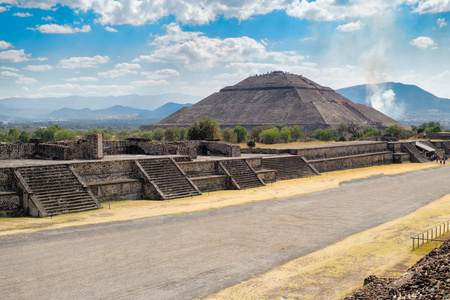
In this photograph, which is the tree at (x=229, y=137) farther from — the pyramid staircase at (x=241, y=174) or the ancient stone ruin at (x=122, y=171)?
the pyramid staircase at (x=241, y=174)

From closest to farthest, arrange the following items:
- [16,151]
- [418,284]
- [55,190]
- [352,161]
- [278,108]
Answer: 1. [418,284]
2. [55,190]
3. [16,151]
4. [352,161]
5. [278,108]

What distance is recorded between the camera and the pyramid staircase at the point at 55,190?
18500mm

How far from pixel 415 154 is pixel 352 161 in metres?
11.9

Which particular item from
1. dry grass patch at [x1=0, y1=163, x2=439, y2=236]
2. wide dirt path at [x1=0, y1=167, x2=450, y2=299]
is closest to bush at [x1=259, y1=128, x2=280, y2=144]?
dry grass patch at [x1=0, y1=163, x2=439, y2=236]

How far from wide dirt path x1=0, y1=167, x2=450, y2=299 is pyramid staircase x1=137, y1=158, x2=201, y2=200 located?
12.7 ft

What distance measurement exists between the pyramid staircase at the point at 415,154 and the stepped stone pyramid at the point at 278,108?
208ft

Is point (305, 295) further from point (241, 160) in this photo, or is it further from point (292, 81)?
point (292, 81)

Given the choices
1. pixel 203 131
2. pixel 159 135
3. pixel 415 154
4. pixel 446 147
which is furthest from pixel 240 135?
pixel 446 147

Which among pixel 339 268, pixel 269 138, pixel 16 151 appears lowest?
pixel 339 268

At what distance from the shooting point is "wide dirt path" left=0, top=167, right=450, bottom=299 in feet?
35.1

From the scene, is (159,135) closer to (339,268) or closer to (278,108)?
(278,108)

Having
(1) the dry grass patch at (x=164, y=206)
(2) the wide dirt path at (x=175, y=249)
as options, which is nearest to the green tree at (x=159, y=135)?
(1) the dry grass patch at (x=164, y=206)

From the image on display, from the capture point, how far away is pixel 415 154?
5003 cm

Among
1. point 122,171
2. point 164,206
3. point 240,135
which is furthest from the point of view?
point 240,135
